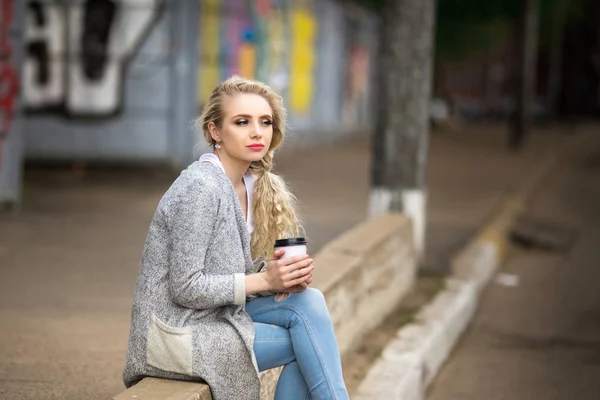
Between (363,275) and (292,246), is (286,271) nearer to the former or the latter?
(292,246)

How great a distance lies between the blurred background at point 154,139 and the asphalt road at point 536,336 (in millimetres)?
716

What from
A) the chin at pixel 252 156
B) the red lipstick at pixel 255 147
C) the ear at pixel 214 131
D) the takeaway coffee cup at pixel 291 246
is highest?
the ear at pixel 214 131

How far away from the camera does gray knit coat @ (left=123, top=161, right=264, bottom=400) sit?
3279 mm

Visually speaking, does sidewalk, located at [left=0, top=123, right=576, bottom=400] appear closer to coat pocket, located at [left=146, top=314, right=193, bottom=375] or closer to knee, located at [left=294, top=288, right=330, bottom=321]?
coat pocket, located at [left=146, top=314, right=193, bottom=375]

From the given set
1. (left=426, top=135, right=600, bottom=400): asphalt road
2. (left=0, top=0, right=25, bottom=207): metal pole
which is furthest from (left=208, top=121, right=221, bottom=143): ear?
(left=0, top=0, right=25, bottom=207): metal pole

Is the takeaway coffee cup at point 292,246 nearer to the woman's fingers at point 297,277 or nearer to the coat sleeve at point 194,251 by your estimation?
the woman's fingers at point 297,277

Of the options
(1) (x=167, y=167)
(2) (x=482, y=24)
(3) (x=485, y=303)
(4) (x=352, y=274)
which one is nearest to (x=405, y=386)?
(4) (x=352, y=274)

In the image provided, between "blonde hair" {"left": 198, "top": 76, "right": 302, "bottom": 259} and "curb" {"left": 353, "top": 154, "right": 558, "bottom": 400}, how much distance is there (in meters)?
1.45

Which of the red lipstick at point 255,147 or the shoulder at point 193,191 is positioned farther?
the red lipstick at point 255,147

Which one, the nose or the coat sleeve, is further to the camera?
the nose

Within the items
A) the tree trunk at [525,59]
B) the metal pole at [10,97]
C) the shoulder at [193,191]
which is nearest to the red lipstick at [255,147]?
the shoulder at [193,191]

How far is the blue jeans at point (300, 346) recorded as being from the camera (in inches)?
138

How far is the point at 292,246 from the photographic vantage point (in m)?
3.31

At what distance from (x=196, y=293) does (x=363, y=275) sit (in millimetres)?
2796
